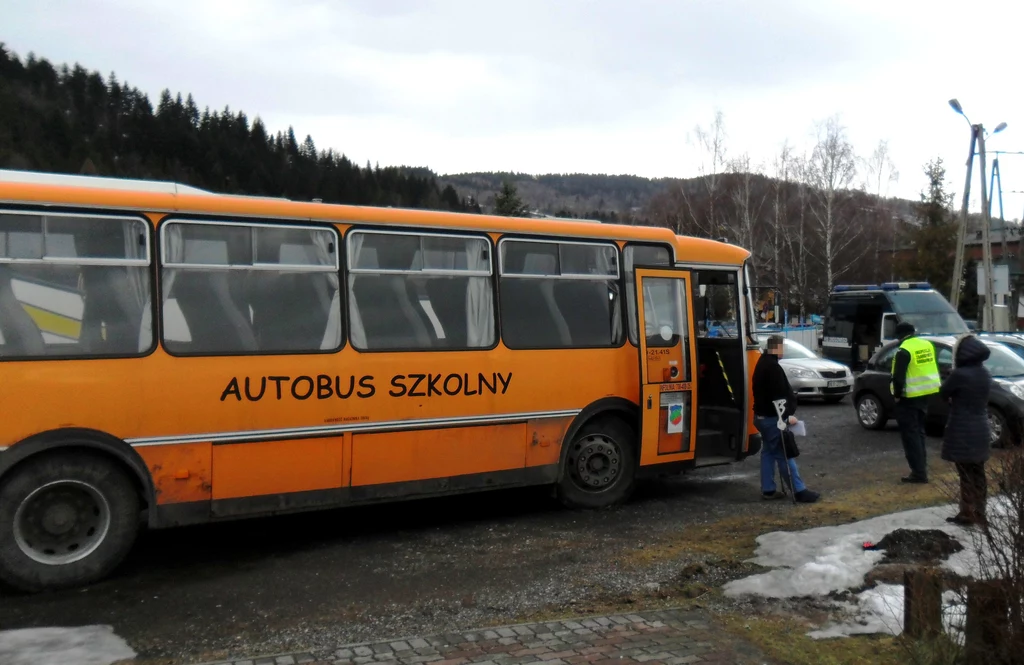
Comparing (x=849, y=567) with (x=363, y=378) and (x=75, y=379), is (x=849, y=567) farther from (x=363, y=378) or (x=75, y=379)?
(x=75, y=379)

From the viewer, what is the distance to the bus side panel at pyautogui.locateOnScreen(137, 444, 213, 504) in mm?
6742

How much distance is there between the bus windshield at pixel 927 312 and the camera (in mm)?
23578

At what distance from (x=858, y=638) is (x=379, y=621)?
295cm

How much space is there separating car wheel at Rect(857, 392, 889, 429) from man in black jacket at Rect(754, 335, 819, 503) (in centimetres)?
650

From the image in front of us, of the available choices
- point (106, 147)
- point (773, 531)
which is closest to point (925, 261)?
point (773, 531)

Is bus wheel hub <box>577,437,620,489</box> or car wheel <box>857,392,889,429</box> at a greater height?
bus wheel hub <box>577,437,620,489</box>

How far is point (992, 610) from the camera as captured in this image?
13.6ft

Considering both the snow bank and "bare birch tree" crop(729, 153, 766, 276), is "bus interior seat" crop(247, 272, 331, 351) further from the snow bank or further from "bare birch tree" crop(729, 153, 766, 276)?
"bare birch tree" crop(729, 153, 766, 276)

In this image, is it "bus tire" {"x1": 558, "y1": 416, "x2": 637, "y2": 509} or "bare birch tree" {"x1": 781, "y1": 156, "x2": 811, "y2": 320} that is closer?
"bus tire" {"x1": 558, "y1": 416, "x2": 637, "y2": 509}

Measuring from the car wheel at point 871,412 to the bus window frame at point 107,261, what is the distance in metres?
12.6

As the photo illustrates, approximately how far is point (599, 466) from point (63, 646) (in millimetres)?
5383

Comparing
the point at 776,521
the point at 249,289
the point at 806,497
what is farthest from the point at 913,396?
the point at 249,289

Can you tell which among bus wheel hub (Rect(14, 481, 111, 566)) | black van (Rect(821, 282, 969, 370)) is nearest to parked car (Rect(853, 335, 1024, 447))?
black van (Rect(821, 282, 969, 370))

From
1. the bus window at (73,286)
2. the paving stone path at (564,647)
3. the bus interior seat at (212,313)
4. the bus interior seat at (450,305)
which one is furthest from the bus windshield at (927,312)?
the bus window at (73,286)
